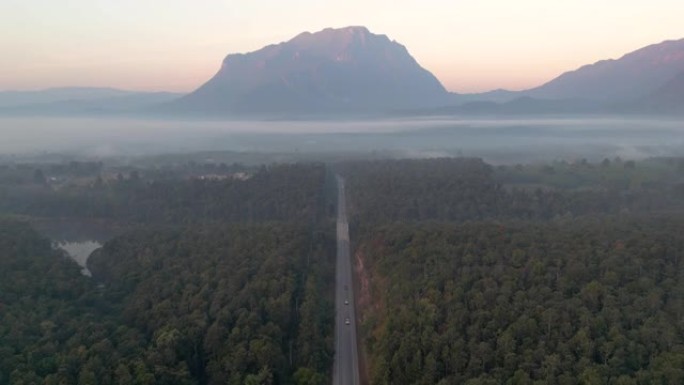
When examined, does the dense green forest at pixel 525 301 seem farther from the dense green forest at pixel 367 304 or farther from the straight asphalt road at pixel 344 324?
the straight asphalt road at pixel 344 324

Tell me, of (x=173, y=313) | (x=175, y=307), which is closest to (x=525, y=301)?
(x=173, y=313)

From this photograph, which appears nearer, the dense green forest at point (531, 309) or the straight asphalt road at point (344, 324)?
the dense green forest at point (531, 309)

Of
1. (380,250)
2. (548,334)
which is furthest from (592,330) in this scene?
(380,250)

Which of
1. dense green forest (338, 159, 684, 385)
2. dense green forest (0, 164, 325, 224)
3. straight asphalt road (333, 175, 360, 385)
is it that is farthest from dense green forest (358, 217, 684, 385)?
dense green forest (0, 164, 325, 224)

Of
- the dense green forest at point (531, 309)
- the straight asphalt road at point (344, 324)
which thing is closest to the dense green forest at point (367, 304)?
the dense green forest at point (531, 309)


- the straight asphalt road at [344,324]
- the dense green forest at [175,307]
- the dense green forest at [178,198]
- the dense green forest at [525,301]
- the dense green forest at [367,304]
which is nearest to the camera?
the dense green forest at [525,301]

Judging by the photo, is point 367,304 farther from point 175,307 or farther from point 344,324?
point 175,307

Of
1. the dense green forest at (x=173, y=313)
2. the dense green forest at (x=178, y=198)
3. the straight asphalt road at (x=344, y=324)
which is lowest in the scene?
the straight asphalt road at (x=344, y=324)

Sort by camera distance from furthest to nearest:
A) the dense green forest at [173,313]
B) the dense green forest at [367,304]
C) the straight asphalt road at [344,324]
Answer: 1. the straight asphalt road at [344,324]
2. the dense green forest at [173,313]
3. the dense green forest at [367,304]

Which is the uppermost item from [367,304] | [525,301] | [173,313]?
[525,301]
